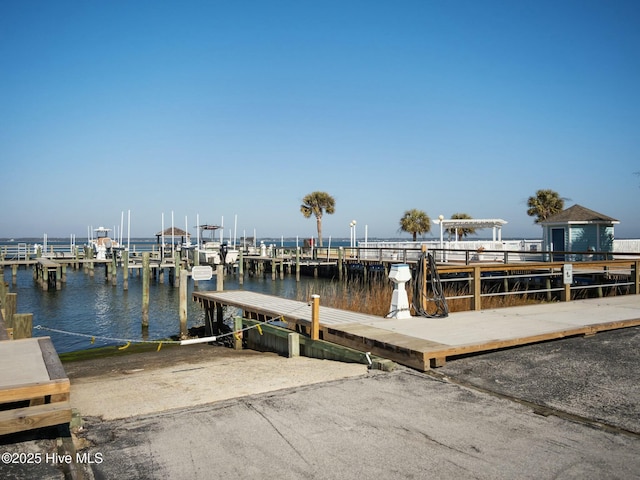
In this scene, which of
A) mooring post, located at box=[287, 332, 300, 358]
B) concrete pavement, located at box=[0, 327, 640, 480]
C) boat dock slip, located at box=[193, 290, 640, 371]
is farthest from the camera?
mooring post, located at box=[287, 332, 300, 358]

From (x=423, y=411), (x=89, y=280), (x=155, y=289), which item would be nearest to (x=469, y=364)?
(x=423, y=411)

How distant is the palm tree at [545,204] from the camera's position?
44.0m

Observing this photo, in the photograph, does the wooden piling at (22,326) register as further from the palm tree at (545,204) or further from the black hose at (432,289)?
the palm tree at (545,204)

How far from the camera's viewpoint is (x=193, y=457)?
4344mm

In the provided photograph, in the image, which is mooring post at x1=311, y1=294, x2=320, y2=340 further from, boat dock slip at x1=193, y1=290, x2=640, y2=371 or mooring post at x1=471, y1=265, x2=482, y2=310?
mooring post at x1=471, y1=265, x2=482, y2=310

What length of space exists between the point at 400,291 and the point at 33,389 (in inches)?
273

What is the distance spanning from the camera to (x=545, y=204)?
4434 cm

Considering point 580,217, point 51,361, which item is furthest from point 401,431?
point 580,217

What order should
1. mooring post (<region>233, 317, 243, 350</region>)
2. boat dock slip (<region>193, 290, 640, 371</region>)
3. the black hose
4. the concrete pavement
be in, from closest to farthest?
1. the concrete pavement
2. boat dock slip (<region>193, 290, 640, 371</region>)
3. the black hose
4. mooring post (<region>233, 317, 243, 350</region>)

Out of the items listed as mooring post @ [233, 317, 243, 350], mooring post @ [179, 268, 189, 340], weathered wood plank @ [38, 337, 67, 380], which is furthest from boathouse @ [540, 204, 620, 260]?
weathered wood plank @ [38, 337, 67, 380]

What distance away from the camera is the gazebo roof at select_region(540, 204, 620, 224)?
27.2 m

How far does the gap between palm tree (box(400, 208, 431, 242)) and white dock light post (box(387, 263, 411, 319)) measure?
139 feet

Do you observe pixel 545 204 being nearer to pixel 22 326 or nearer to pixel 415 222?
pixel 415 222

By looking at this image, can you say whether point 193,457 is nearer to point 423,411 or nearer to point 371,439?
point 371,439
